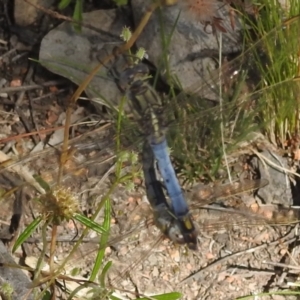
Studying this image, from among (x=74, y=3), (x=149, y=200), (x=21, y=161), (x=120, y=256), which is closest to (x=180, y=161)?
(x=149, y=200)

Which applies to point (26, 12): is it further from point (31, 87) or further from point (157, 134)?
point (157, 134)

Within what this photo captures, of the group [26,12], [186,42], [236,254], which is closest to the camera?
[236,254]

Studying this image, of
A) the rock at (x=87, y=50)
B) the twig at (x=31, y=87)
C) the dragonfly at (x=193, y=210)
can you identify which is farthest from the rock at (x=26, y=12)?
the dragonfly at (x=193, y=210)

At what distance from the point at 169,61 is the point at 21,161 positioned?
53cm

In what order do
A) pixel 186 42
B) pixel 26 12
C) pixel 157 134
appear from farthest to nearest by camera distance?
pixel 26 12
pixel 186 42
pixel 157 134

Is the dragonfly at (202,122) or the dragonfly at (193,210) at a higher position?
the dragonfly at (202,122)

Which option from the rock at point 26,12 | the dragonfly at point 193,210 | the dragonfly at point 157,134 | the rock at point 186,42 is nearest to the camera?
the dragonfly at point 157,134

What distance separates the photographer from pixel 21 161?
5.29 feet

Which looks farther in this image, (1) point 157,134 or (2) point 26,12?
(2) point 26,12

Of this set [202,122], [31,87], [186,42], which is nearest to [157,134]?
[202,122]

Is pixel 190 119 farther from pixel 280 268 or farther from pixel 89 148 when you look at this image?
pixel 280 268

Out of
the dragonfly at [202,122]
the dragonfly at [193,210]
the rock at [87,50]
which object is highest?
the rock at [87,50]

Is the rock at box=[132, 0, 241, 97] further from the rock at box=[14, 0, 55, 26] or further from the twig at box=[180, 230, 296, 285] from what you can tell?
the twig at box=[180, 230, 296, 285]

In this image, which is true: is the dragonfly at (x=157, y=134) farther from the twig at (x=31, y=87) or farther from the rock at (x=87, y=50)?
the twig at (x=31, y=87)
